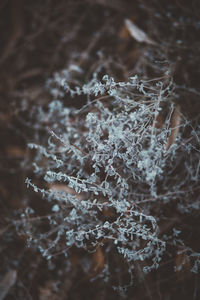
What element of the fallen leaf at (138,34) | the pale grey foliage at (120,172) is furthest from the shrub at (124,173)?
the fallen leaf at (138,34)

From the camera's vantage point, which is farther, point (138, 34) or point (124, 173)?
point (138, 34)

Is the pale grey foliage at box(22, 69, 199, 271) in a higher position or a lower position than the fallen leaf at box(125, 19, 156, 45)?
lower

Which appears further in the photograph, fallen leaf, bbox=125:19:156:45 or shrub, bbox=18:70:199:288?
fallen leaf, bbox=125:19:156:45

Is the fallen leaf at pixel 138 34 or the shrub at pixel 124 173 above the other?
the fallen leaf at pixel 138 34

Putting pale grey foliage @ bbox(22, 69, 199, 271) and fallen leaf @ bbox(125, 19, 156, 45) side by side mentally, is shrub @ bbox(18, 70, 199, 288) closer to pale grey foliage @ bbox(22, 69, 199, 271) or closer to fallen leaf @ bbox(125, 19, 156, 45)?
pale grey foliage @ bbox(22, 69, 199, 271)

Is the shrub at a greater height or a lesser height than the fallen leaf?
lesser

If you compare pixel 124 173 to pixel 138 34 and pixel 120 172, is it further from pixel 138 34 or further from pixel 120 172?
pixel 138 34

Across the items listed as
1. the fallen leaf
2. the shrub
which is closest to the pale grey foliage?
the shrub

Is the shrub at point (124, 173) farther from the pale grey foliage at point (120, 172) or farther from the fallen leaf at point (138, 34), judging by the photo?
the fallen leaf at point (138, 34)

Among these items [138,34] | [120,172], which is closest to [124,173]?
[120,172]

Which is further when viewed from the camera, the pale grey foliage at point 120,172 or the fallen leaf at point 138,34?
the fallen leaf at point 138,34

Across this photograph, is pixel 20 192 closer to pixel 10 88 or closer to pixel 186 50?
pixel 10 88
